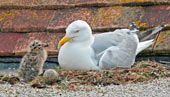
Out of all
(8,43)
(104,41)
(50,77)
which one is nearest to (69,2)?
(8,43)

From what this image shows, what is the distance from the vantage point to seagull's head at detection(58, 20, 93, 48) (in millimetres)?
6855

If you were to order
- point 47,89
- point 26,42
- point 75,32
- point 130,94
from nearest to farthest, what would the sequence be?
point 130,94, point 47,89, point 75,32, point 26,42

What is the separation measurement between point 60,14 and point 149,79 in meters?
2.89

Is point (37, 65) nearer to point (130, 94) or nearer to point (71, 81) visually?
point (71, 81)

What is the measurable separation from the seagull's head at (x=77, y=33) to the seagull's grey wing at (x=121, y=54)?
1.41 feet

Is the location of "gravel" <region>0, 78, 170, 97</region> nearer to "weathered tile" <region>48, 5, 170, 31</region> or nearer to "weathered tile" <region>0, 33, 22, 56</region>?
"weathered tile" <region>0, 33, 22, 56</region>

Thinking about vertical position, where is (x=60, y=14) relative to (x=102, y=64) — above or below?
above

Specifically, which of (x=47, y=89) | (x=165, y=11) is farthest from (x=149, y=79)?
(x=165, y=11)

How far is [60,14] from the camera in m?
8.20

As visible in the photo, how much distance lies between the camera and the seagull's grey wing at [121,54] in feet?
22.0

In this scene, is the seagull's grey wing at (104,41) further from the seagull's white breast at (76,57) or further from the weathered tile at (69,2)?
the weathered tile at (69,2)

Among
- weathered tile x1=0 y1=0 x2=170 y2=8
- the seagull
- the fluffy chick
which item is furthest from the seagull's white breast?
weathered tile x1=0 y1=0 x2=170 y2=8

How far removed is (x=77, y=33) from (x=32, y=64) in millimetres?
1030

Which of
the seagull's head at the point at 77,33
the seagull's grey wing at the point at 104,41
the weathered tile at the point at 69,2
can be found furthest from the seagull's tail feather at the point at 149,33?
the seagull's head at the point at 77,33
